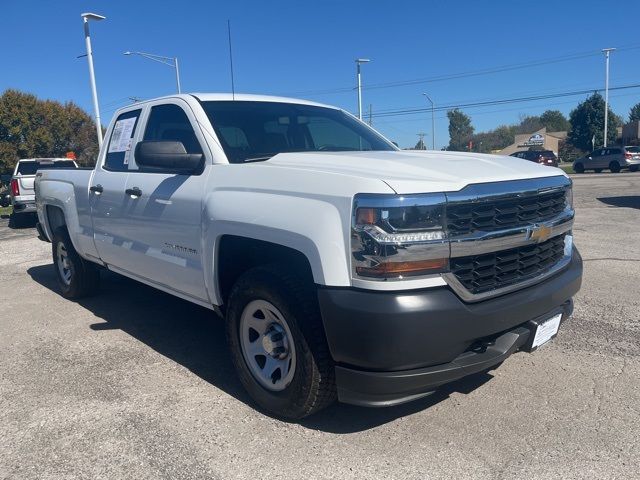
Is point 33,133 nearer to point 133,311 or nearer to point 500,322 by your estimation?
point 133,311

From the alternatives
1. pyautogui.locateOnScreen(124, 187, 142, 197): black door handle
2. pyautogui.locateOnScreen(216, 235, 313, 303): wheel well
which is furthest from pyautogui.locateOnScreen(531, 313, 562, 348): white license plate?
pyautogui.locateOnScreen(124, 187, 142, 197): black door handle

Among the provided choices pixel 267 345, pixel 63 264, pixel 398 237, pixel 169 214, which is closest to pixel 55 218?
pixel 63 264

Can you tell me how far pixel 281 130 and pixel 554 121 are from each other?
13476 centimetres

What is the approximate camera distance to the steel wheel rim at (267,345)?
3.12 m

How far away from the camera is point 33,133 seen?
127 feet

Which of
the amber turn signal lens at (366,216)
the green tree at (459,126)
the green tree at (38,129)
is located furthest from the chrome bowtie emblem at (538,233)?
the green tree at (459,126)

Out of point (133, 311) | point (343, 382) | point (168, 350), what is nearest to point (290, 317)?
point (343, 382)

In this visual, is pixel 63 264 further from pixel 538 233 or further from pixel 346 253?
pixel 538 233

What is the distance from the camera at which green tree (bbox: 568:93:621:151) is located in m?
60.5

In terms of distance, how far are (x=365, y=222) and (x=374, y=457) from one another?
1.24m

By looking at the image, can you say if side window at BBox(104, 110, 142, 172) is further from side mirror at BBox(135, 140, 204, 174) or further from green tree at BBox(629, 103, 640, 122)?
green tree at BBox(629, 103, 640, 122)

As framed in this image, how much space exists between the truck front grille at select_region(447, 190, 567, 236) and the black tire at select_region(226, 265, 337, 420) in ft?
2.78

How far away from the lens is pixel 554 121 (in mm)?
125125

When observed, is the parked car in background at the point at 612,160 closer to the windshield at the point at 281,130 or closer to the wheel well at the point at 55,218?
the windshield at the point at 281,130
